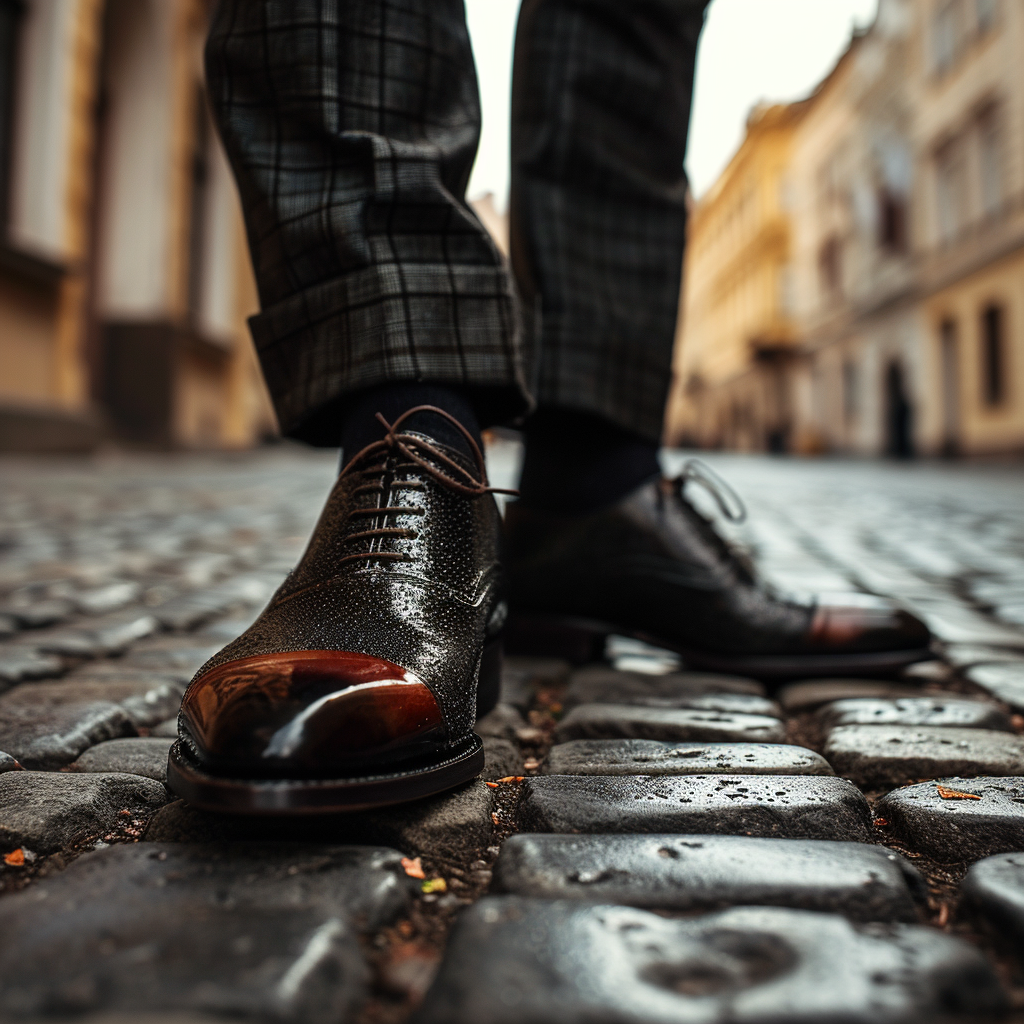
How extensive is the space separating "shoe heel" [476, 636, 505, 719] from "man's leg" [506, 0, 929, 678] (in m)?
0.36

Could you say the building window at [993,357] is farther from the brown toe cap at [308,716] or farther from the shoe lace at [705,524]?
the brown toe cap at [308,716]

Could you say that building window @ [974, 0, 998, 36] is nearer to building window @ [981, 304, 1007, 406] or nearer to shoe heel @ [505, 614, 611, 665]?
building window @ [981, 304, 1007, 406]

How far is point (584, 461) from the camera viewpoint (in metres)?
1.46

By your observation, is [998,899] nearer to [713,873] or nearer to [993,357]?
[713,873]

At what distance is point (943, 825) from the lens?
31.7 inches

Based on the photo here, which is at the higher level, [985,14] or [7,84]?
[985,14]

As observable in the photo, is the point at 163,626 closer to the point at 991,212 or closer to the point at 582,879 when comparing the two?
the point at 582,879

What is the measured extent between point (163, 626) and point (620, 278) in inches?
41.0

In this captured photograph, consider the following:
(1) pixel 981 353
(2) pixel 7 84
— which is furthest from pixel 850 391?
(2) pixel 7 84

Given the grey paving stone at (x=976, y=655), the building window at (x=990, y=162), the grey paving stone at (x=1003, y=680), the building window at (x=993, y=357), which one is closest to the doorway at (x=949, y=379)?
the building window at (x=993, y=357)

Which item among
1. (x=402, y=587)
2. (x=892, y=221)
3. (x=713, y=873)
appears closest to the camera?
(x=713, y=873)

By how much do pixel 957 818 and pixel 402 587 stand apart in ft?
1.74

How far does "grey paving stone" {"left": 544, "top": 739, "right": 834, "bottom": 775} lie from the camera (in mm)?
954

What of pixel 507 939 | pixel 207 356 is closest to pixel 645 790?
pixel 507 939
